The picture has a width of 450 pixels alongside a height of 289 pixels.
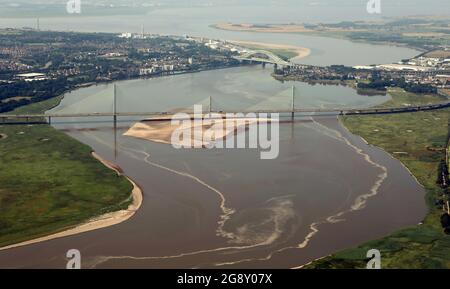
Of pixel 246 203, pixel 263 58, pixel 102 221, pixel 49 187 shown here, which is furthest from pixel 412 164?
pixel 263 58

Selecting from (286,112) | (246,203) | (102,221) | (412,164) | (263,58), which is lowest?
(102,221)

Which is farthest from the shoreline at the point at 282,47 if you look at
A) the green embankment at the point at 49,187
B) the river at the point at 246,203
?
the green embankment at the point at 49,187

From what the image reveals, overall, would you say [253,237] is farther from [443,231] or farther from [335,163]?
[335,163]

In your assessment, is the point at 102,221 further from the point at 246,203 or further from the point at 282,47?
the point at 282,47

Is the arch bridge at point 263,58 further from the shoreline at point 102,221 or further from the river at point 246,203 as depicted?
the shoreline at point 102,221

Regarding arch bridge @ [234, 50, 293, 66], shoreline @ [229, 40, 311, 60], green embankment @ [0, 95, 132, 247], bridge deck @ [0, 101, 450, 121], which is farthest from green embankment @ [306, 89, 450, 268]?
shoreline @ [229, 40, 311, 60]
